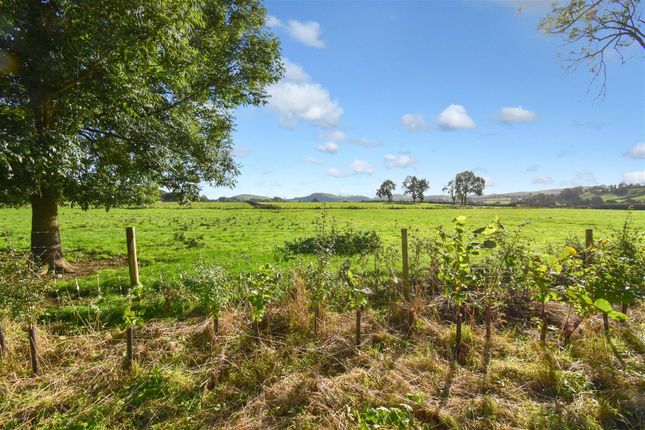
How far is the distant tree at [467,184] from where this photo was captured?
141500 millimetres

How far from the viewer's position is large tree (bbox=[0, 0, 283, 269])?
8.12 meters

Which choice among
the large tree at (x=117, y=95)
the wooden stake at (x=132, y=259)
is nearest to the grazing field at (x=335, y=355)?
the wooden stake at (x=132, y=259)

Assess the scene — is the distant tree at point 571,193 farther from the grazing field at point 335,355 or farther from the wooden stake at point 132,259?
the wooden stake at point 132,259

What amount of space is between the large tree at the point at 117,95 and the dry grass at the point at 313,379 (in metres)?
2.90

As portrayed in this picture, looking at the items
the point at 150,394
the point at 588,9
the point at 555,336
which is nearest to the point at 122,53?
the point at 150,394

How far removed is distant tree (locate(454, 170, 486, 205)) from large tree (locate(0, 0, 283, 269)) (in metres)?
145

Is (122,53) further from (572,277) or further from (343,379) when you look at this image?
(572,277)

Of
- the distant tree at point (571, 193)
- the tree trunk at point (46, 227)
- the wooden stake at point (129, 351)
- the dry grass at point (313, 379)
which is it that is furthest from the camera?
the distant tree at point (571, 193)

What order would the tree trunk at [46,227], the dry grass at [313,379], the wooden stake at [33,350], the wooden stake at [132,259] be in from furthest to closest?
the tree trunk at [46,227] < the wooden stake at [132,259] < the wooden stake at [33,350] < the dry grass at [313,379]

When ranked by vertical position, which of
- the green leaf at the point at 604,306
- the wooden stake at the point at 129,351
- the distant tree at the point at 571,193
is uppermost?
the distant tree at the point at 571,193

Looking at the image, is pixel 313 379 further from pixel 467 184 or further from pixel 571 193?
pixel 571 193

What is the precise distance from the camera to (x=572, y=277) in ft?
18.7

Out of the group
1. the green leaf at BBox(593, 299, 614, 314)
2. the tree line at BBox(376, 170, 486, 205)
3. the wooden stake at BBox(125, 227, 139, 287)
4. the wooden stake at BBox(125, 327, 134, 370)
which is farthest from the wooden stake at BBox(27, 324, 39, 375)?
the tree line at BBox(376, 170, 486, 205)

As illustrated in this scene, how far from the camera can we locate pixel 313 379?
509 cm
